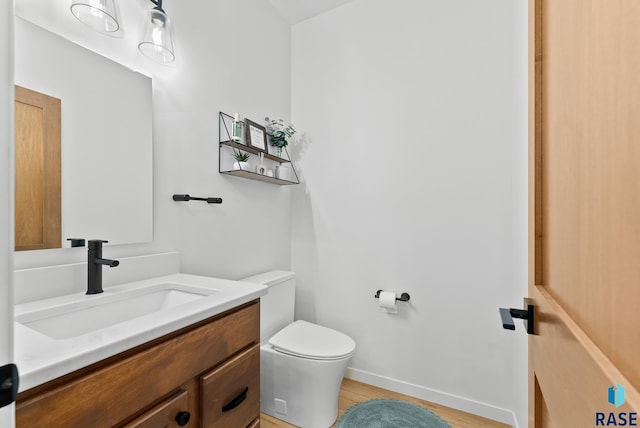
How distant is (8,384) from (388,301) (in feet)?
5.72

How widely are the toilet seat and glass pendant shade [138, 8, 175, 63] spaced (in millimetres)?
1537

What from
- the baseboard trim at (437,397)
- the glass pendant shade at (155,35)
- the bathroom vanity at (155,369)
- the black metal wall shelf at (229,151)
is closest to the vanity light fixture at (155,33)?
the glass pendant shade at (155,35)

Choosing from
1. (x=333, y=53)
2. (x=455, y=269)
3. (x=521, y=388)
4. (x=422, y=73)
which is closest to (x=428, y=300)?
(x=455, y=269)

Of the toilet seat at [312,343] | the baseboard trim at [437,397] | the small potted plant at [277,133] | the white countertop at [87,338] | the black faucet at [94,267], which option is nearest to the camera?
the white countertop at [87,338]

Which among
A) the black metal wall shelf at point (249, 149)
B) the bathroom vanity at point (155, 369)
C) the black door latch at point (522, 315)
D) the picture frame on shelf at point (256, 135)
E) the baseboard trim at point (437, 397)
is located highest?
the picture frame on shelf at point (256, 135)

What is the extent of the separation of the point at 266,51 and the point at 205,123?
33.9 inches

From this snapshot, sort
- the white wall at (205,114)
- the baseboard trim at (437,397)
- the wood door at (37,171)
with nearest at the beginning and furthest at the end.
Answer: the wood door at (37,171) < the white wall at (205,114) < the baseboard trim at (437,397)

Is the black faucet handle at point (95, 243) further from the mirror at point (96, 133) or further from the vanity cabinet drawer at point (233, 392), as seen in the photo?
the vanity cabinet drawer at point (233, 392)

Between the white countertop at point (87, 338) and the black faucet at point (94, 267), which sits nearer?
the white countertop at point (87, 338)

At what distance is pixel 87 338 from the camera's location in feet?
2.03

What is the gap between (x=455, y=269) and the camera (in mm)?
1709

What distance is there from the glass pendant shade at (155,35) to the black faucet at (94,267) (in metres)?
0.86

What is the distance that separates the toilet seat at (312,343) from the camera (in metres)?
1.47

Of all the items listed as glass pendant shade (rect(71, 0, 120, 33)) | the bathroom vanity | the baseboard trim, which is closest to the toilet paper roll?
the baseboard trim
